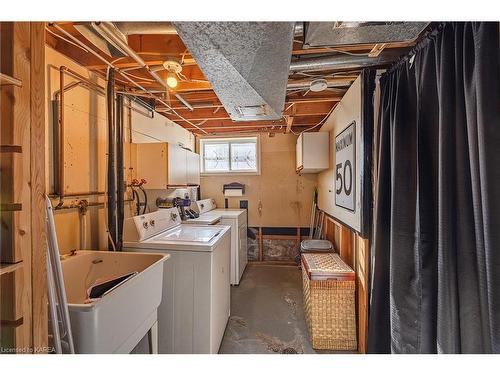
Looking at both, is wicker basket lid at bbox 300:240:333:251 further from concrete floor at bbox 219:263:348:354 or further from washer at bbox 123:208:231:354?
washer at bbox 123:208:231:354

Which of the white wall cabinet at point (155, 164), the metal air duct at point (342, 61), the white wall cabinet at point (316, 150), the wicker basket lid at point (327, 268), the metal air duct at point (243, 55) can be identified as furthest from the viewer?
the white wall cabinet at point (316, 150)

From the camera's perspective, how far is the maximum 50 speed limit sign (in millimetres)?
1967

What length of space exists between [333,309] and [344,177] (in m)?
1.24

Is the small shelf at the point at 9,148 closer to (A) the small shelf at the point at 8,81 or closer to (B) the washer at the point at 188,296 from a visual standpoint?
(A) the small shelf at the point at 8,81

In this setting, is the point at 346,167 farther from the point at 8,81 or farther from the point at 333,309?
the point at 8,81

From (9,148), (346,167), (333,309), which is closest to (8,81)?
(9,148)

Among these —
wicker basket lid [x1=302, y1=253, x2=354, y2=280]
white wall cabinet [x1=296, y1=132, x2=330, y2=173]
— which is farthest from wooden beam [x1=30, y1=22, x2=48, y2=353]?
white wall cabinet [x1=296, y1=132, x2=330, y2=173]

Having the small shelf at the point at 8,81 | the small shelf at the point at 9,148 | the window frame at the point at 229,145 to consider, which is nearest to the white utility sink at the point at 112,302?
the small shelf at the point at 9,148

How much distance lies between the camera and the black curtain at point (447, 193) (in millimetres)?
758

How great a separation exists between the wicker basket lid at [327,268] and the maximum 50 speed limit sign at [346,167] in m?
0.58

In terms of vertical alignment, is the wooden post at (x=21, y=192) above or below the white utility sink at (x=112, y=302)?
above

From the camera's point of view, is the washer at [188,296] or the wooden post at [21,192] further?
the washer at [188,296]
